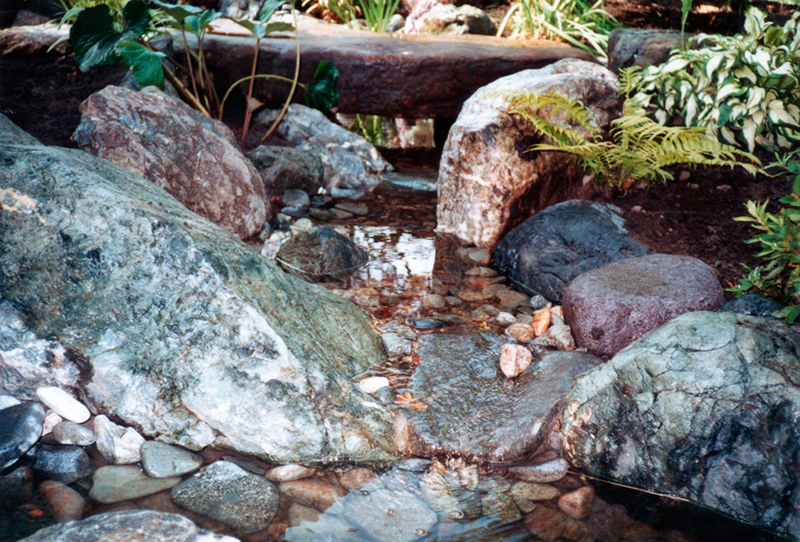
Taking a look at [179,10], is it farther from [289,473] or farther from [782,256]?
[782,256]

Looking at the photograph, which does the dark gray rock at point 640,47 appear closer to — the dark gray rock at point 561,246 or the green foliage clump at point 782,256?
the dark gray rock at point 561,246

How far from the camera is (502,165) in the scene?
4.23 m

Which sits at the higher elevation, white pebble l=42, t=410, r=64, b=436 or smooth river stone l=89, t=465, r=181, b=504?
white pebble l=42, t=410, r=64, b=436

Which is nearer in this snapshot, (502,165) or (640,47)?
(502,165)

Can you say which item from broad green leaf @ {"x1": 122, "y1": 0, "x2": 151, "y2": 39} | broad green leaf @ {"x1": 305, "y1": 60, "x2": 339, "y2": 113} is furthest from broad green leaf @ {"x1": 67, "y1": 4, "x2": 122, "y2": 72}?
broad green leaf @ {"x1": 305, "y1": 60, "x2": 339, "y2": 113}

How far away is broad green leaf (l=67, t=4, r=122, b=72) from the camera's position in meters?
4.45

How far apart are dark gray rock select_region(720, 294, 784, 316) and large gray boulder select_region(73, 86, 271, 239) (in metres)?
3.38

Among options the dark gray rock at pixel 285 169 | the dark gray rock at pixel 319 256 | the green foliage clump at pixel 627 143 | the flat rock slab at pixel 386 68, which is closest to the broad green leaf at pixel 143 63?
the dark gray rock at pixel 285 169

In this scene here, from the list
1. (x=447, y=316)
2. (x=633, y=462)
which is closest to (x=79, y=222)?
(x=447, y=316)

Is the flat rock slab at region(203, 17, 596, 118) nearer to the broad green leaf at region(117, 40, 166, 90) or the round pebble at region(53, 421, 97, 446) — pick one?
the broad green leaf at region(117, 40, 166, 90)

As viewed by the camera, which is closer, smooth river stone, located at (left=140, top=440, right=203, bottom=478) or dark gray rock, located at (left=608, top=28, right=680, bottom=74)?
smooth river stone, located at (left=140, top=440, right=203, bottom=478)

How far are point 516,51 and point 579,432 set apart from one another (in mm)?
5639

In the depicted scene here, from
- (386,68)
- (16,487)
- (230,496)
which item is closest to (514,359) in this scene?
(230,496)

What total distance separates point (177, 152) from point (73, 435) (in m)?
2.77
